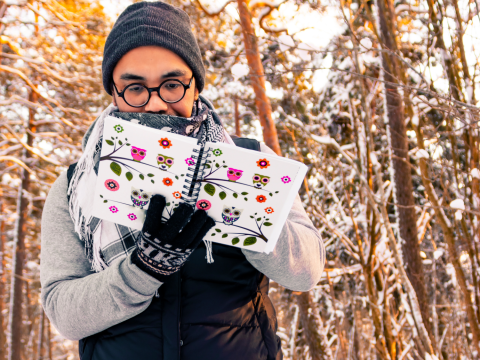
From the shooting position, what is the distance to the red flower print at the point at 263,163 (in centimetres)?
97

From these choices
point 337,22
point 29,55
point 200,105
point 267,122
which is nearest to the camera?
point 200,105

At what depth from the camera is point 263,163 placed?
0.97 metres

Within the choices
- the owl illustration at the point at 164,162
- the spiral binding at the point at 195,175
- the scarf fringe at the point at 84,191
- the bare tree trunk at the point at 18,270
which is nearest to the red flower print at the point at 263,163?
the spiral binding at the point at 195,175

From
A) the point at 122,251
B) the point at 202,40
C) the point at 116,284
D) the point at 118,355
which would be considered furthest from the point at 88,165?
the point at 202,40

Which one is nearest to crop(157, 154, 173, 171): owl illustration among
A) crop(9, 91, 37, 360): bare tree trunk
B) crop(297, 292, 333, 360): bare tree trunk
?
crop(297, 292, 333, 360): bare tree trunk

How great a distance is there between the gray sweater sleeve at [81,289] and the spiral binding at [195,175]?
26cm

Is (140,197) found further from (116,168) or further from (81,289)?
(81,289)

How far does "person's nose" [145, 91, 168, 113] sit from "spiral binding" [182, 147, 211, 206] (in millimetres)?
397

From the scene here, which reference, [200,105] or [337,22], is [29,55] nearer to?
[337,22]

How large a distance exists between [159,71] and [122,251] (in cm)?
67

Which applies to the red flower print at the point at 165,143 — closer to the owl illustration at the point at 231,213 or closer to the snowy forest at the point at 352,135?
the owl illustration at the point at 231,213

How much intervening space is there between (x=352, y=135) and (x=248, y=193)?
5.36 meters

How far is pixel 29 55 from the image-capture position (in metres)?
6.70

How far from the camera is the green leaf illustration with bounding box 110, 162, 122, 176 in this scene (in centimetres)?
102
